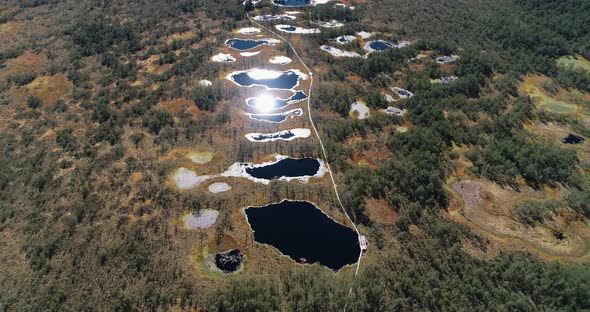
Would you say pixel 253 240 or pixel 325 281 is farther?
pixel 253 240

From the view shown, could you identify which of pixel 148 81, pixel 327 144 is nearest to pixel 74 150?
pixel 148 81

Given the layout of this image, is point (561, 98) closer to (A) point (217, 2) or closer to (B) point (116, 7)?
(A) point (217, 2)

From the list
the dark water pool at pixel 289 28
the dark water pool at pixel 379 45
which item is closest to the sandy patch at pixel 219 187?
the dark water pool at pixel 379 45

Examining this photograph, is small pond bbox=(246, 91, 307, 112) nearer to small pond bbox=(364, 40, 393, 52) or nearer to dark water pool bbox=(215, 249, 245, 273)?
small pond bbox=(364, 40, 393, 52)

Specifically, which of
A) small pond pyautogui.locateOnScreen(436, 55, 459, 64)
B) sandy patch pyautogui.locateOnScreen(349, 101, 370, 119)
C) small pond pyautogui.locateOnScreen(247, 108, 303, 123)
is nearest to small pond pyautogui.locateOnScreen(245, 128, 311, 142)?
small pond pyautogui.locateOnScreen(247, 108, 303, 123)

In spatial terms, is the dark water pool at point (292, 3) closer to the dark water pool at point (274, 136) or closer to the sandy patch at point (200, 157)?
the dark water pool at point (274, 136)

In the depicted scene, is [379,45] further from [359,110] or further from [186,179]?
[186,179]

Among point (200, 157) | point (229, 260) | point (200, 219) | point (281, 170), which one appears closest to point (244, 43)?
point (200, 157)
